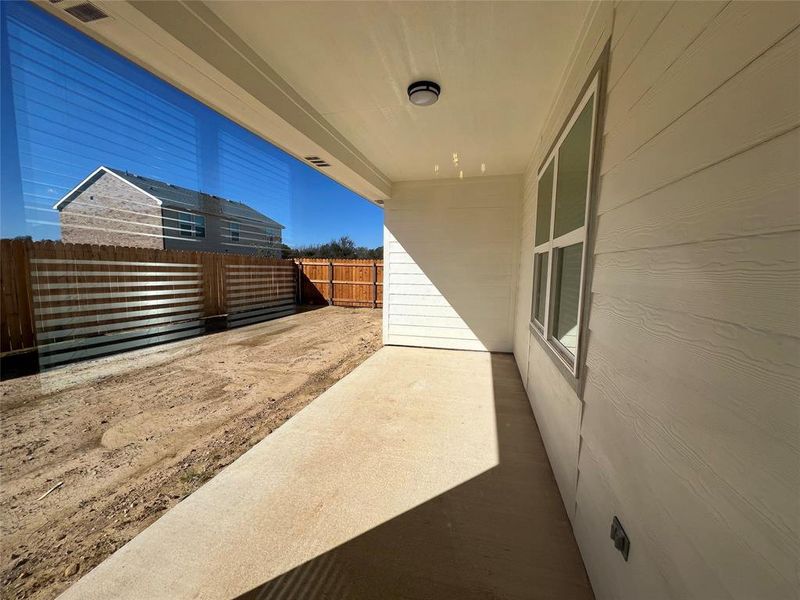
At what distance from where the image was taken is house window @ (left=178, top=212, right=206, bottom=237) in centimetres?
513

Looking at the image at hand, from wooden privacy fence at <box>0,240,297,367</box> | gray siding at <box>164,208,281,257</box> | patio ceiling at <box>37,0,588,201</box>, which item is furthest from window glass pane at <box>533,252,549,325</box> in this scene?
A: wooden privacy fence at <box>0,240,297,367</box>

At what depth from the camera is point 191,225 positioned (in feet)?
18.1

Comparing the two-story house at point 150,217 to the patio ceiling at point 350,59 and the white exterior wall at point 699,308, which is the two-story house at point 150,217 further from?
the white exterior wall at point 699,308

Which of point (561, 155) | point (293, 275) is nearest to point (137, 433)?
point (561, 155)

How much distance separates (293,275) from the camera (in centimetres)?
1038

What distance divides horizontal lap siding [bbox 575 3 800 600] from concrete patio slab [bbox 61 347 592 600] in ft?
1.48

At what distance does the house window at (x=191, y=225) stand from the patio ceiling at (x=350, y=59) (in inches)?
129

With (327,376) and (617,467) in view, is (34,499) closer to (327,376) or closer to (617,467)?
(327,376)

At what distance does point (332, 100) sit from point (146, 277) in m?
4.97

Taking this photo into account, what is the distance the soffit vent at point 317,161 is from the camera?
3.23 meters

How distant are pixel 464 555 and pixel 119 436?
275 cm

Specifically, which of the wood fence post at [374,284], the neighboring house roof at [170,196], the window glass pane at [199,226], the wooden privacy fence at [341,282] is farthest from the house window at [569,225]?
the wooden privacy fence at [341,282]

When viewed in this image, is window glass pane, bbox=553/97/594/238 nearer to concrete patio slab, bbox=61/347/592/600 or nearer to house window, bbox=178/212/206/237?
concrete patio slab, bbox=61/347/592/600

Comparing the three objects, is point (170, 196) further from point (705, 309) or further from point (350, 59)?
point (705, 309)
